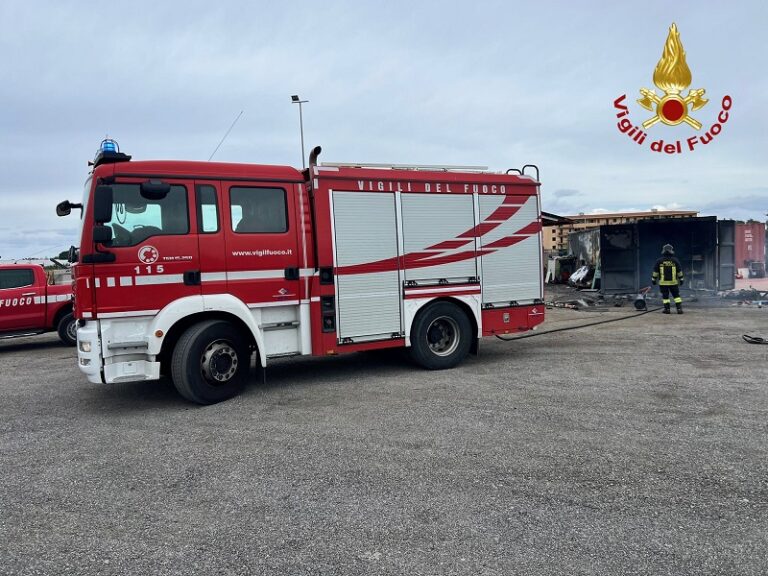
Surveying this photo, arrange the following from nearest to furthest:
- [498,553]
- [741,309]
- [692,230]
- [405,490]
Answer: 1. [498,553]
2. [405,490]
3. [741,309]
4. [692,230]

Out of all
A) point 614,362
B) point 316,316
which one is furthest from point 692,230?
point 316,316

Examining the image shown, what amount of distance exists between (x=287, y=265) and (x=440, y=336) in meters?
2.45

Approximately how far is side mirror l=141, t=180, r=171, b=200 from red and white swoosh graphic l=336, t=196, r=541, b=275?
216cm

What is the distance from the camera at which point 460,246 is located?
309 inches

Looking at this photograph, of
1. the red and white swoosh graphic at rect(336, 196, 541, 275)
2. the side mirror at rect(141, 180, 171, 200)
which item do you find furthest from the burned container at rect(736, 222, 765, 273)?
the side mirror at rect(141, 180, 171, 200)

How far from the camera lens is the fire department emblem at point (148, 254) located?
5.90m

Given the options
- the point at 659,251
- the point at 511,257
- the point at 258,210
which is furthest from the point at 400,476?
the point at 659,251

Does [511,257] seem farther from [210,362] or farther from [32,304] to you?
[32,304]

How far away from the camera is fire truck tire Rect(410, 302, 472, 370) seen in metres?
7.59

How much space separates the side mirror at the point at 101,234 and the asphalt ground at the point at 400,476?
1.81 m

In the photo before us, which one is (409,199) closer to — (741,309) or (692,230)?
(741,309)

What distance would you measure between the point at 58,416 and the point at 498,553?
4.98 meters

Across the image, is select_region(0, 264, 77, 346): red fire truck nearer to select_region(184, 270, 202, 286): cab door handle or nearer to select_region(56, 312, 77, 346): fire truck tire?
select_region(56, 312, 77, 346): fire truck tire

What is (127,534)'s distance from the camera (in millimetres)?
3273
